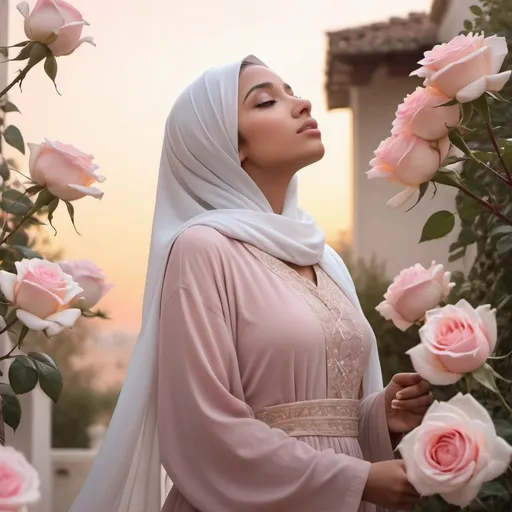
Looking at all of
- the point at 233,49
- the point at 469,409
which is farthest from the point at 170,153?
the point at 233,49

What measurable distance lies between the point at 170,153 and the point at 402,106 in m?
0.49

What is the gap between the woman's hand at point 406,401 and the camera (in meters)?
1.66

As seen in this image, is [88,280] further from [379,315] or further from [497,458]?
[379,315]

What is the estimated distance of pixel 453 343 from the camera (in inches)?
48.2

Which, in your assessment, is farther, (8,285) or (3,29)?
(3,29)

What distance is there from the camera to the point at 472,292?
2.67m

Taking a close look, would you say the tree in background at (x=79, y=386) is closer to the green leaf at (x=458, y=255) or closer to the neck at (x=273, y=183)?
the green leaf at (x=458, y=255)

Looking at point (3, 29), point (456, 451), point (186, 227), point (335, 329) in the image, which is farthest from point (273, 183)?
point (3, 29)

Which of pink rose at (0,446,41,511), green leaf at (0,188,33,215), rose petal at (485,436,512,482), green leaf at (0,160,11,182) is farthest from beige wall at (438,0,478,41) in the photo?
pink rose at (0,446,41,511)

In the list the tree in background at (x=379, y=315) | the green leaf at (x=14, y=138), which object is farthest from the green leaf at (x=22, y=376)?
the tree in background at (x=379, y=315)

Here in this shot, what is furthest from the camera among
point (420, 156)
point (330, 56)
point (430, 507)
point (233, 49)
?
point (330, 56)

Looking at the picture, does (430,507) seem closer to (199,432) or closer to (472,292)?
(472,292)

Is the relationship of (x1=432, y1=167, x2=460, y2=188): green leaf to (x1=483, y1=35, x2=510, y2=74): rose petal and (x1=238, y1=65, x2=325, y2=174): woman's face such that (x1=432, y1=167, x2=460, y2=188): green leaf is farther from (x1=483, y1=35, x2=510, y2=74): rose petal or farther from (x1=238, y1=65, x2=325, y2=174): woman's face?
(x1=238, y1=65, x2=325, y2=174): woman's face

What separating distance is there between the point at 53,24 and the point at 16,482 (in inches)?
29.4
